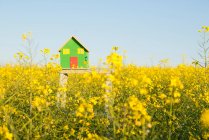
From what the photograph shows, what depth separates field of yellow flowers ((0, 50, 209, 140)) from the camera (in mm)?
2773

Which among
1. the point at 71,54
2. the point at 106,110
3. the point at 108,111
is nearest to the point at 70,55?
the point at 71,54

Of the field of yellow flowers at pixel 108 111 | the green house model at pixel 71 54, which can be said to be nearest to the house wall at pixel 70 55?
the green house model at pixel 71 54

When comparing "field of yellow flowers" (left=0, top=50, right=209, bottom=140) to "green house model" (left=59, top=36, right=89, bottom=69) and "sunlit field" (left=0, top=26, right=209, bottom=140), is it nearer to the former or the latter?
"sunlit field" (left=0, top=26, right=209, bottom=140)

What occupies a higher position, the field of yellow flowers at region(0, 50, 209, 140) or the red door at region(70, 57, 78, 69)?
the red door at region(70, 57, 78, 69)

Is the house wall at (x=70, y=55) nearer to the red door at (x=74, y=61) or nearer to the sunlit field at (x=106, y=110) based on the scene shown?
the red door at (x=74, y=61)

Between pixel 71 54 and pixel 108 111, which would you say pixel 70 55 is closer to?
pixel 71 54

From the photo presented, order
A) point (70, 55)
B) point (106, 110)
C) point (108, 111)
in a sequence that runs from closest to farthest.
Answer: point (108, 111)
point (106, 110)
point (70, 55)

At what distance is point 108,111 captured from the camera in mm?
3627

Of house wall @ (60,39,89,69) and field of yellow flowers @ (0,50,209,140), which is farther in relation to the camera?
house wall @ (60,39,89,69)

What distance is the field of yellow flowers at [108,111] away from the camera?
9.10ft

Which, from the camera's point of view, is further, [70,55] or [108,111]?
[70,55]

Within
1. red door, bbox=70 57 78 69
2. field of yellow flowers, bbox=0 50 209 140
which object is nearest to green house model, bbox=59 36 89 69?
red door, bbox=70 57 78 69

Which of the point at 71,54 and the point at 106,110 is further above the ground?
the point at 71,54

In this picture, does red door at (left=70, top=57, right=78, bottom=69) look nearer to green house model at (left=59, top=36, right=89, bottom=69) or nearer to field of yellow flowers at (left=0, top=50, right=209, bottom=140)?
green house model at (left=59, top=36, right=89, bottom=69)
